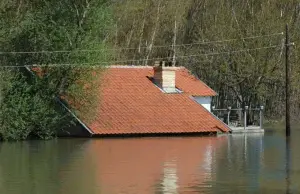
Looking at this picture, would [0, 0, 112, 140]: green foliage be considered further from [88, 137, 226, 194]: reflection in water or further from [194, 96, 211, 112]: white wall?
[194, 96, 211, 112]: white wall

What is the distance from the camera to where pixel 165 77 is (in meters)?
50.1

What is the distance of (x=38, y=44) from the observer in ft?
140

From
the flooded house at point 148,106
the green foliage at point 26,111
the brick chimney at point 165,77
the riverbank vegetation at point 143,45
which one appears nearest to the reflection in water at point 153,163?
the flooded house at point 148,106

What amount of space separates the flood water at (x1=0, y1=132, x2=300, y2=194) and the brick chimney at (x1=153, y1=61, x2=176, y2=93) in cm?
890

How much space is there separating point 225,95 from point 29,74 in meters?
23.1

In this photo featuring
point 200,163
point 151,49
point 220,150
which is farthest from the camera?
point 151,49

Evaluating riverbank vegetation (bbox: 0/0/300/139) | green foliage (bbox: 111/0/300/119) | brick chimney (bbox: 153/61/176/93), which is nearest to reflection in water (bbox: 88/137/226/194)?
riverbank vegetation (bbox: 0/0/300/139)

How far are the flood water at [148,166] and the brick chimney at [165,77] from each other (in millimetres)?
8902

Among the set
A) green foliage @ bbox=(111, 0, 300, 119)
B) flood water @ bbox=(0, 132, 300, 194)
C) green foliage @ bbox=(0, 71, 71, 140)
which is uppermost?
green foliage @ bbox=(111, 0, 300, 119)

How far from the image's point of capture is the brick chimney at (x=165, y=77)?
49969mm

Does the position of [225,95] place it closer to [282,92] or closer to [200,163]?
[282,92]

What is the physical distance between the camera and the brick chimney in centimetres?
4997

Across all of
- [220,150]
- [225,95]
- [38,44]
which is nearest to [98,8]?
[38,44]

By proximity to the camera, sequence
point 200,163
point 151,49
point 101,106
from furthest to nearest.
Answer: point 151,49, point 101,106, point 200,163
